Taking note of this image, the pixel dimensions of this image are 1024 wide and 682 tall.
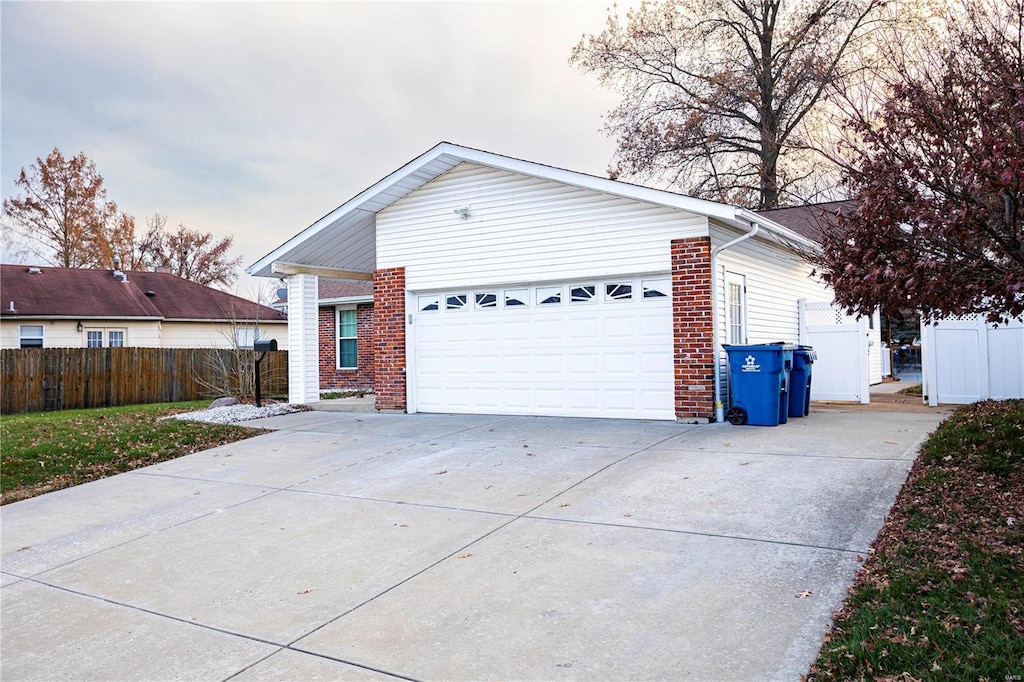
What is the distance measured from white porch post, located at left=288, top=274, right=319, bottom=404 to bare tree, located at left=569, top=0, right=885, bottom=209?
→ 12363mm

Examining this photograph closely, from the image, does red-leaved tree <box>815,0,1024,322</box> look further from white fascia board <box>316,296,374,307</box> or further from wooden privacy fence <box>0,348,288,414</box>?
white fascia board <box>316,296,374,307</box>

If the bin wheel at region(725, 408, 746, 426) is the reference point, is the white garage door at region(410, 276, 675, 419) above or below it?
above

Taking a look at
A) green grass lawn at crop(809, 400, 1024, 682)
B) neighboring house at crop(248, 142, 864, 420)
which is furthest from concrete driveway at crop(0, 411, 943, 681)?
neighboring house at crop(248, 142, 864, 420)

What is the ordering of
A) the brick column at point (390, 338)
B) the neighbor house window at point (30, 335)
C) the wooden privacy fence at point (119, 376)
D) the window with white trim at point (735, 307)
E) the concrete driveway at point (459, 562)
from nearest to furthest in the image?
the concrete driveway at point (459, 562) < the window with white trim at point (735, 307) < the brick column at point (390, 338) < the wooden privacy fence at point (119, 376) < the neighbor house window at point (30, 335)

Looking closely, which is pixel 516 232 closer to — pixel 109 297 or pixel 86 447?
pixel 86 447

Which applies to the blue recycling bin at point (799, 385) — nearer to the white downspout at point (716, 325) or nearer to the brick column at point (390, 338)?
the white downspout at point (716, 325)

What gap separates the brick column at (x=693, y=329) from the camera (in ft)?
Answer: 32.7

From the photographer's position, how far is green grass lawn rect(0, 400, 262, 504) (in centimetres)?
852

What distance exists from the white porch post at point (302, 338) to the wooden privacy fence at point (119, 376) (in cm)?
130

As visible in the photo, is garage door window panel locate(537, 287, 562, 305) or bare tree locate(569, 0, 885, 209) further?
bare tree locate(569, 0, 885, 209)

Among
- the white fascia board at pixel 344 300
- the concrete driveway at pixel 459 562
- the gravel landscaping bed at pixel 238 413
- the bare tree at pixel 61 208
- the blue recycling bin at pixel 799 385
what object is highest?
the bare tree at pixel 61 208

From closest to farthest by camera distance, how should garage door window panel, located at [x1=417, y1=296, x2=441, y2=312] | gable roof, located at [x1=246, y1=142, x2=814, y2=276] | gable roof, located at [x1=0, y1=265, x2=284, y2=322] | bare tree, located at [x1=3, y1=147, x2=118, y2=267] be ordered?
1. gable roof, located at [x1=246, y1=142, x2=814, y2=276]
2. garage door window panel, located at [x1=417, y1=296, x2=441, y2=312]
3. gable roof, located at [x1=0, y1=265, x2=284, y2=322]
4. bare tree, located at [x1=3, y1=147, x2=118, y2=267]

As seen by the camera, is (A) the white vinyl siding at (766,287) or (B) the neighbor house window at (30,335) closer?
(A) the white vinyl siding at (766,287)

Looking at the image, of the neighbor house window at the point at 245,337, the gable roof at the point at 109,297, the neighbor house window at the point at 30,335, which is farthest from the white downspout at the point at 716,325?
the neighbor house window at the point at 30,335
